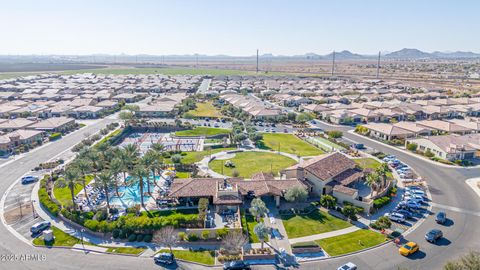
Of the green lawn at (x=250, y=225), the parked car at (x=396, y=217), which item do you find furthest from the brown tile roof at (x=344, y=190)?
the green lawn at (x=250, y=225)

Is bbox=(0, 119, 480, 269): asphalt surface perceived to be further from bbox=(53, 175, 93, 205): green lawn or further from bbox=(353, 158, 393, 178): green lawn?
bbox=(353, 158, 393, 178): green lawn

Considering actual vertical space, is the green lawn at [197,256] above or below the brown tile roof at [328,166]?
below

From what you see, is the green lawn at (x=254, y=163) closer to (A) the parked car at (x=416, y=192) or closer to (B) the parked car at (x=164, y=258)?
(A) the parked car at (x=416, y=192)

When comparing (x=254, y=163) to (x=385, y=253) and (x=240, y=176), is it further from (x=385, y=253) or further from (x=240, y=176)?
(x=385, y=253)

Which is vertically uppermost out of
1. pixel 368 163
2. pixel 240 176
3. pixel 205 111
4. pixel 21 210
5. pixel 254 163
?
pixel 205 111

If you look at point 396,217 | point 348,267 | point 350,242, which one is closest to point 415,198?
point 396,217

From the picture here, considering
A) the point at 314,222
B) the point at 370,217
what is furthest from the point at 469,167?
the point at 314,222
